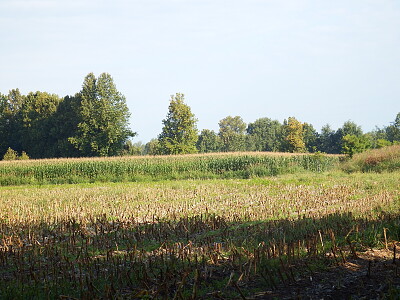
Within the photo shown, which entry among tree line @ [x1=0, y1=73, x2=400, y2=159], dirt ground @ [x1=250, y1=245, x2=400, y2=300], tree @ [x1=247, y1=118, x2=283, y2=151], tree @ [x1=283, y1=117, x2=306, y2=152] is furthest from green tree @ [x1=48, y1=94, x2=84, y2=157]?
dirt ground @ [x1=250, y1=245, x2=400, y2=300]

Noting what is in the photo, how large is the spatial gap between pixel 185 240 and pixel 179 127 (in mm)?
47882

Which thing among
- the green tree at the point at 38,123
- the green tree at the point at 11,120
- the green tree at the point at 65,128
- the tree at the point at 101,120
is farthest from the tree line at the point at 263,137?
the green tree at the point at 11,120

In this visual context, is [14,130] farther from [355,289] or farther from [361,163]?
[355,289]

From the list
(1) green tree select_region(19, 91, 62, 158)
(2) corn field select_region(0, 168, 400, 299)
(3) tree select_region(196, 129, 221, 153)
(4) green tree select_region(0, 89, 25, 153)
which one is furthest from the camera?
(3) tree select_region(196, 129, 221, 153)

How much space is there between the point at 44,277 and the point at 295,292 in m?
4.01

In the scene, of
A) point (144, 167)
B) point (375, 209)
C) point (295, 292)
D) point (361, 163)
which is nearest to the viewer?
point (295, 292)

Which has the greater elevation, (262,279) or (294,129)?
(294,129)

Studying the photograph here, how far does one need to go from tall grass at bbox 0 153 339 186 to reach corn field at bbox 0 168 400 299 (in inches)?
485

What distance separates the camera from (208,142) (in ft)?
274

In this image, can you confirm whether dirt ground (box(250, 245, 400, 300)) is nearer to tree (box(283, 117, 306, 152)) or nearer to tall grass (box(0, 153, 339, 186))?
tall grass (box(0, 153, 339, 186))

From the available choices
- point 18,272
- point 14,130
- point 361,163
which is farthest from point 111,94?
point 18,272

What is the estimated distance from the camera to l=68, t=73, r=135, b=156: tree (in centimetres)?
5694

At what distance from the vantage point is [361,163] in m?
30.9

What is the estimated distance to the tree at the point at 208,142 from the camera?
270 ft
